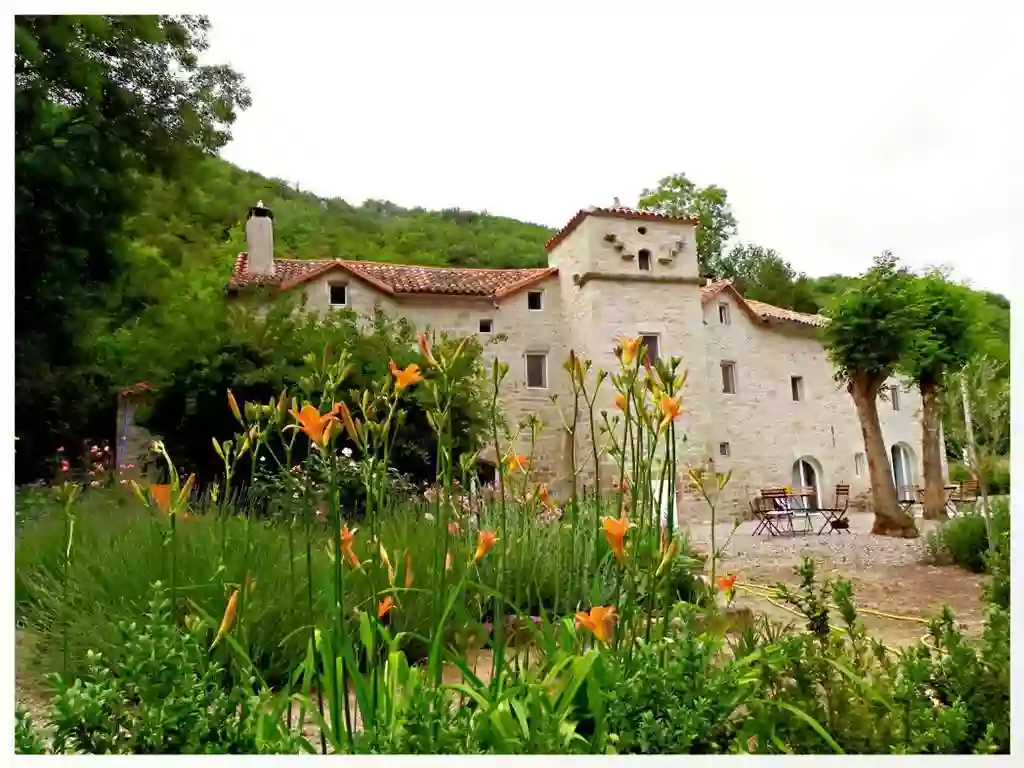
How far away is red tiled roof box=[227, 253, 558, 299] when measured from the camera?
2896mm

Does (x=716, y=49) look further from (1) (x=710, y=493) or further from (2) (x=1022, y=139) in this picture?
(1) (x=710, y=493)

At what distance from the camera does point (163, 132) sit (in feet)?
9.48

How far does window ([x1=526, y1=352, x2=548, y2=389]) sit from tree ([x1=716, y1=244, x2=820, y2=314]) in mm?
764

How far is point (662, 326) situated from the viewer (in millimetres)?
2836

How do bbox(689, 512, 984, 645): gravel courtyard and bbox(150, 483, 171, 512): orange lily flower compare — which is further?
bbox(689, 512, 984, 645): gravel courtyard

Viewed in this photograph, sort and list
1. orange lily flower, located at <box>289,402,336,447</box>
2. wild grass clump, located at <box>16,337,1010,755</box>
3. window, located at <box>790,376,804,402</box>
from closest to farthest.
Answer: orange lily flower, located at <box>289,402,336,447</box>, wild grass clump, located at <box>16,337,1010,755</box>, window, located at <box>790,376,804,402</box>

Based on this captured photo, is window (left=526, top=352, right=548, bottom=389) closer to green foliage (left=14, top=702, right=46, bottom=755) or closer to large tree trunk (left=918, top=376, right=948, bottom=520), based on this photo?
large tree trunk (left=918, top=376, right=948, bottom=520)

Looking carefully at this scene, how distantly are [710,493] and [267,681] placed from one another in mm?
1419

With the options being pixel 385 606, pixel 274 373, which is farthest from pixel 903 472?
pixel 274 373

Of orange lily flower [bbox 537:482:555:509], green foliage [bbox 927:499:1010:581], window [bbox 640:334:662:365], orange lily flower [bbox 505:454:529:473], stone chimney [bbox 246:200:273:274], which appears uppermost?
stone chimney [bbox 246:200:273:274]

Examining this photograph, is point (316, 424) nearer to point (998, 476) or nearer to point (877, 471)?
point (877, 471)

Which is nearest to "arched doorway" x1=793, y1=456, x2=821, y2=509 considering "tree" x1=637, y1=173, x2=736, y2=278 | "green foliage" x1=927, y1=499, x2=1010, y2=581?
"green foliage" x1=927, y1=499, x2=1010, y2=581

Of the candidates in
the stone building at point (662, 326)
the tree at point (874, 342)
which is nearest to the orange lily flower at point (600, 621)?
the stone building at point (662, 326)
